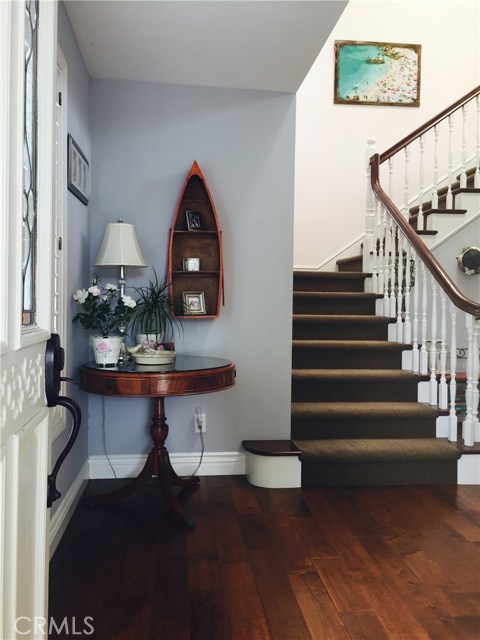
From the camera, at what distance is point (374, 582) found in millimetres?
2111

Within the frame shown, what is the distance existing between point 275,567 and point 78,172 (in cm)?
209

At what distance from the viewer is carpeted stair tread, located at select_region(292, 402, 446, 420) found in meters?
3.47

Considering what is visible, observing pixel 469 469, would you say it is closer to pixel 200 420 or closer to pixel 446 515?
pixel 446 515

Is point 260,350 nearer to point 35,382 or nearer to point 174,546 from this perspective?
point 174,546

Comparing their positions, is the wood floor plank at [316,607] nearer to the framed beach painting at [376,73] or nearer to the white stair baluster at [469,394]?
the white stair baluster at [469,394]

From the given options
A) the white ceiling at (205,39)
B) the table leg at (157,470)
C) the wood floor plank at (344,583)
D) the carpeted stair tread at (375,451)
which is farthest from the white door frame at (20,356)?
the carpeted stair tread at (375,451)

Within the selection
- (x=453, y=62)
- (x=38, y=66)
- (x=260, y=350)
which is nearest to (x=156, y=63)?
(x=260, y=350)

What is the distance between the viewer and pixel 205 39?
8.87 ft

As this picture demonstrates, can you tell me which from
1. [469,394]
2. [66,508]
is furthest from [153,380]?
[469,394]

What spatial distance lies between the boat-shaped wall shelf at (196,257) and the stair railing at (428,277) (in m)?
1.47

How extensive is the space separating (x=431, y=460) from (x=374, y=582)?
4.38 feet

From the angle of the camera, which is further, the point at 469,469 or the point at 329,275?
the point at 329,275

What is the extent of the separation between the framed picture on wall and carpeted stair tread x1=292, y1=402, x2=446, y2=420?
1.80 m

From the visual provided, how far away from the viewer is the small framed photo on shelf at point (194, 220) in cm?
324
